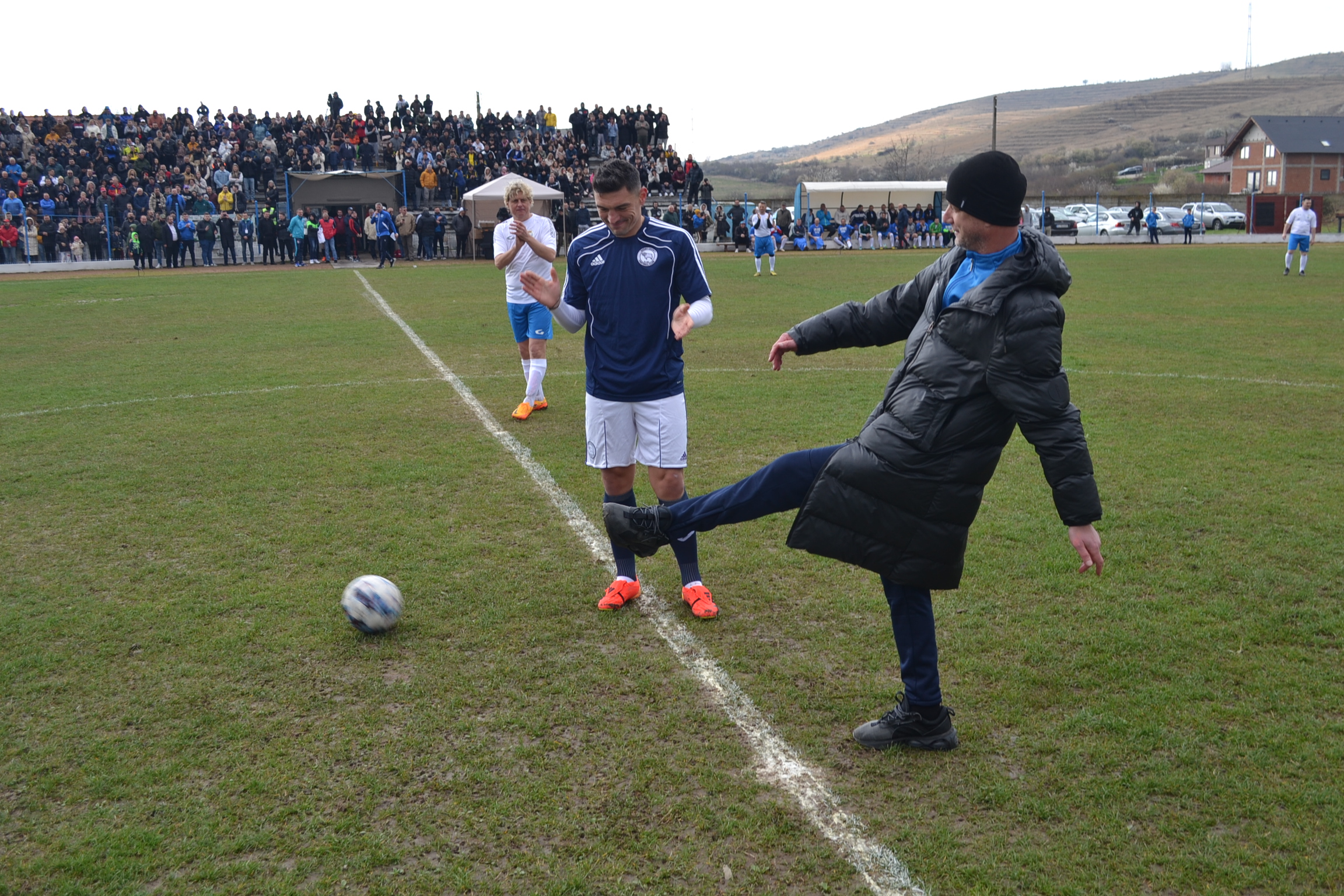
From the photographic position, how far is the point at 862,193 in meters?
45.8

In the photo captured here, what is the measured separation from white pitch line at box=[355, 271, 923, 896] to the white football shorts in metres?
0.77

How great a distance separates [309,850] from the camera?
3176 millimetres

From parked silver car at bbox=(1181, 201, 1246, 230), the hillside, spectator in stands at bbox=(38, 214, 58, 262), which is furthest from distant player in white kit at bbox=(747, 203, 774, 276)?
the hillside

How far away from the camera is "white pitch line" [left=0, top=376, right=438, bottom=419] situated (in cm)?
1000

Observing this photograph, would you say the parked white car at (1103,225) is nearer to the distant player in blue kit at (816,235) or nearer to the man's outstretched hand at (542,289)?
the distant player in blue kit at (816,235)

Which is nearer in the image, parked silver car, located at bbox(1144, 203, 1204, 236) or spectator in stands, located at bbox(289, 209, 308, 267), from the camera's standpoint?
spectator in stands, located at bbox(289, 209, 308, 267)

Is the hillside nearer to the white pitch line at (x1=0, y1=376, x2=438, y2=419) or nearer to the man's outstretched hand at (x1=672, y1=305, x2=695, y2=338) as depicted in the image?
the white pitch line at (x1=0, y1=376, x2=438, y2=419)

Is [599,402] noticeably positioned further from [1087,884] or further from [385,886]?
[1087,884]

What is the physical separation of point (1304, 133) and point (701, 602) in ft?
268

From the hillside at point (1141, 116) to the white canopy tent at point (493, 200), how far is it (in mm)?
107484

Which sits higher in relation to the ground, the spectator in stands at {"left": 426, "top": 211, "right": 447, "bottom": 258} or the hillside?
the hillside

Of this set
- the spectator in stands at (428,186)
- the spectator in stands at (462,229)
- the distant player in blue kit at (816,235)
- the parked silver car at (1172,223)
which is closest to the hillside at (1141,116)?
the parked silver car at (1172,223)

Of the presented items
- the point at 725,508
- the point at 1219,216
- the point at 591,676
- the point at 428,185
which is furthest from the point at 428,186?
the point at 1219,216

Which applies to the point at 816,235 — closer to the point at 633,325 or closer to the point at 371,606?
the point at 633,325
